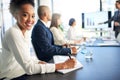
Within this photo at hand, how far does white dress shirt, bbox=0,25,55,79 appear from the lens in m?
1.42

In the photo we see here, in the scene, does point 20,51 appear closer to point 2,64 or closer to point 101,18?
point 2,64

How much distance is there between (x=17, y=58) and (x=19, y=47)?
3.3 inches

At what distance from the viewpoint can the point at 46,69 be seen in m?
1.47

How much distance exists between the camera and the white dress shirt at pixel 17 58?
1418mm

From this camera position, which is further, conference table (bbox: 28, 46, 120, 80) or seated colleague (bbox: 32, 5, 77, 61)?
seated colleague (bbox: 32, 5, 77, 61)

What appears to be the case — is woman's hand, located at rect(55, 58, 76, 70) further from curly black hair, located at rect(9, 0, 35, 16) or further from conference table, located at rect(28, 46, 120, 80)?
curly black hair, located at rect(9, 0, 35, 16)

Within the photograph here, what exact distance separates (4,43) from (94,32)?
337 centimetres

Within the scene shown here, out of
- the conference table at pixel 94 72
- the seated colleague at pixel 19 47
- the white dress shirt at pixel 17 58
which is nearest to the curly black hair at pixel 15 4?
the seated colleague at pixel 19 47

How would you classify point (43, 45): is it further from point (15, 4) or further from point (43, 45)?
point (15, 4)

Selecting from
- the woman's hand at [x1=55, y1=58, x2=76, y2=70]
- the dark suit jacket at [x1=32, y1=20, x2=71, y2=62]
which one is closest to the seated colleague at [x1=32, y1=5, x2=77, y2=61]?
the dark suit jacket at [x1=32, y1=20, x2=71, y2=62]

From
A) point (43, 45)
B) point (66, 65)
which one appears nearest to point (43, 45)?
point (43, 45)

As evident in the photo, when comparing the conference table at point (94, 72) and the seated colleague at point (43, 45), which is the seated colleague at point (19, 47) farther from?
the seated colleague at point (43, 45)

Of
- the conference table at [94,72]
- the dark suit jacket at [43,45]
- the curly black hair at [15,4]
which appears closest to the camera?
the conference table at [94,72]

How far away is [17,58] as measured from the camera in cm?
144
